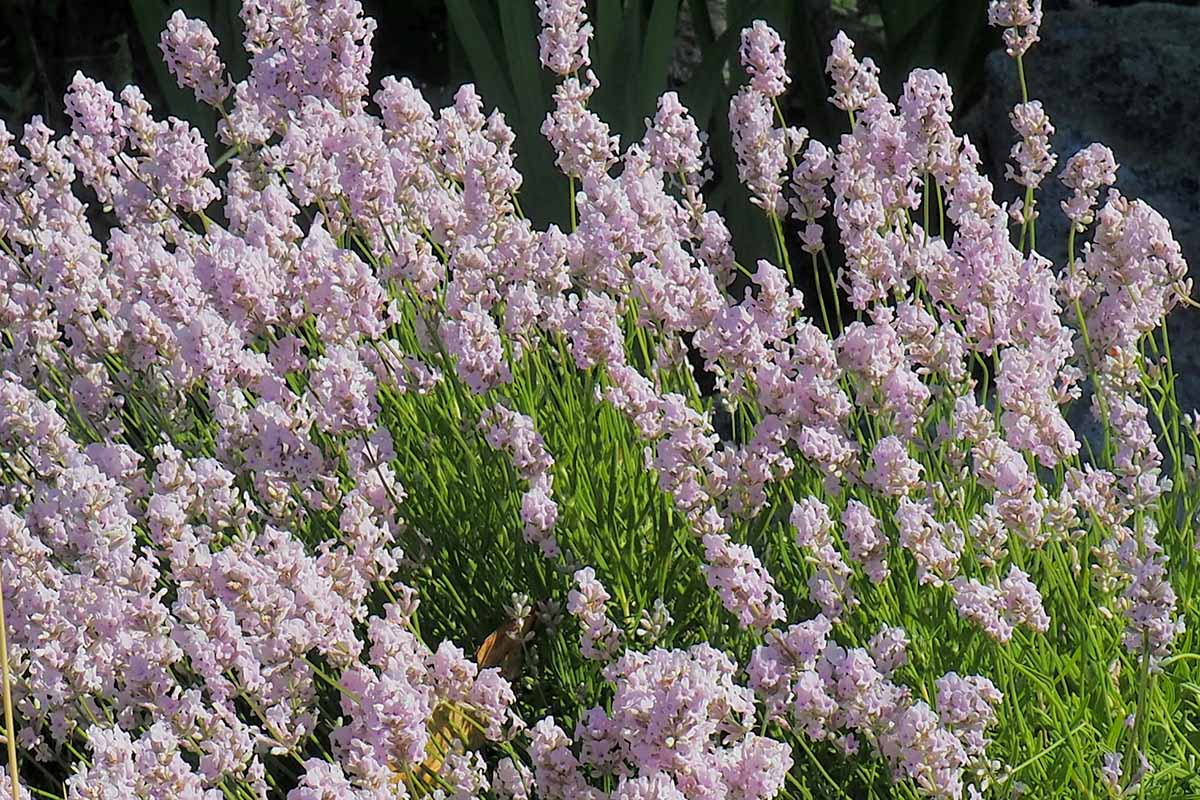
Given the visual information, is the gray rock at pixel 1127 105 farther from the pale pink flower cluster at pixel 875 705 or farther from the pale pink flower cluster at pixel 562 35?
the pale pink flower cluster at pixel 875 705

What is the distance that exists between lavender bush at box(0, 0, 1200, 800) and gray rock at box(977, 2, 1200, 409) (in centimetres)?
134

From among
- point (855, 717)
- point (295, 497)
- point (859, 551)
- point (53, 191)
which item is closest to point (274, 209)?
point (295, 497)

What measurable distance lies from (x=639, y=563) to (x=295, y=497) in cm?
48

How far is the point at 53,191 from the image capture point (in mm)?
2504

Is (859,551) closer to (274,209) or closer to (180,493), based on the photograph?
(180,493)

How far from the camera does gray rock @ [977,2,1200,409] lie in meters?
3.61

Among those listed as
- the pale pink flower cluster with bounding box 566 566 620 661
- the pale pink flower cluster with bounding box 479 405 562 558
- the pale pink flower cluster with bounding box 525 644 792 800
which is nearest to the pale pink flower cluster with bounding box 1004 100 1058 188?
the pale pink flower cluster with bounding box 479 405 562 558

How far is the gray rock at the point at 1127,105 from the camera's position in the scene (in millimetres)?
3605

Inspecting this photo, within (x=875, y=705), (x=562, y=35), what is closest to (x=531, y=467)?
(x=875, y=705)

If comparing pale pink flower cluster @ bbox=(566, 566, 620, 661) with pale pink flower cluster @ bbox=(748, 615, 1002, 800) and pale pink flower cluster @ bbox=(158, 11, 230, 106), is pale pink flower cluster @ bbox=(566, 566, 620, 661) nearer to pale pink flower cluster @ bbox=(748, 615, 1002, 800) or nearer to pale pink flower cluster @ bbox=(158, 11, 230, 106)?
pale pink flower cluster @ bbox=(748, 615, 1002, 800)

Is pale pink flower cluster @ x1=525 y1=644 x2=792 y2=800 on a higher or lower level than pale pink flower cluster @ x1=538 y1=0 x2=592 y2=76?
lower

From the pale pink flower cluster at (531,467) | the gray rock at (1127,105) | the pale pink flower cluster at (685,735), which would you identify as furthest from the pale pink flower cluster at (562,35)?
the gray rock at (1127,105)

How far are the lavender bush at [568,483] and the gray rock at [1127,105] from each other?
134 centimetres

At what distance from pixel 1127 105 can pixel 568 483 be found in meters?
2.22
